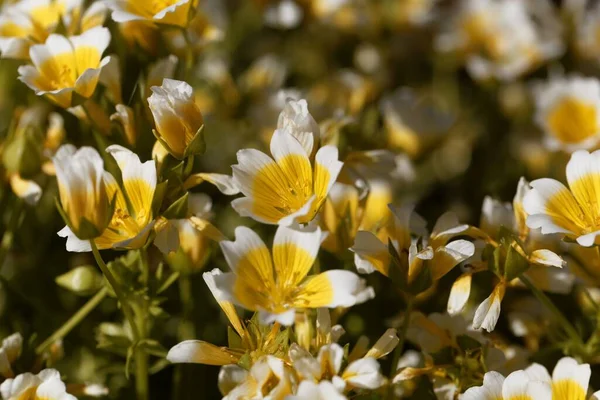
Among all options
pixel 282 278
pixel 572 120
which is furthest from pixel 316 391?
pixel 572 120

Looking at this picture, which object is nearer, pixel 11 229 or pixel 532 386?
pixel 532 386

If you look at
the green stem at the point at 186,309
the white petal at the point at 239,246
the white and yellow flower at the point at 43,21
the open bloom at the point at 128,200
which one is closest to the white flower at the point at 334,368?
the white petal at the point at 239,246

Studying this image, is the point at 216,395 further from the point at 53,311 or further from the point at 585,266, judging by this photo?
the point at 585,266

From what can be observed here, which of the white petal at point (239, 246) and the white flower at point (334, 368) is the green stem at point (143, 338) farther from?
the white flower at point (334, 368)

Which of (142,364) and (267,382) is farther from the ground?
(267,382)

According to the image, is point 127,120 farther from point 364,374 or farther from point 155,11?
point 364,374

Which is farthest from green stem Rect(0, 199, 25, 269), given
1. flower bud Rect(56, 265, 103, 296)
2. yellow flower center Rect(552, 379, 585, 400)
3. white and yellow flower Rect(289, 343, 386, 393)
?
yellow flower center Rect(552, 379, 585, 400)
